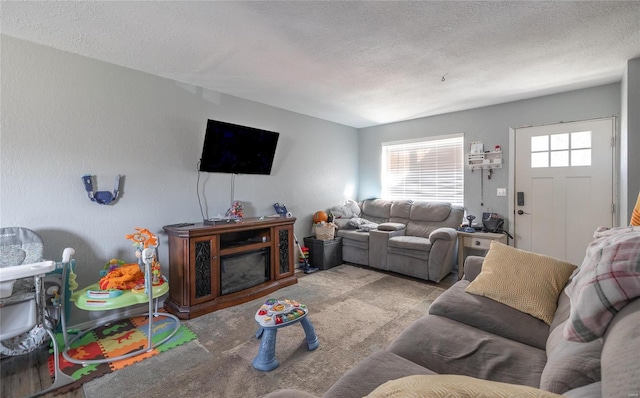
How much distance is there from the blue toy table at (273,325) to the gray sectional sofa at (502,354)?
84 cm

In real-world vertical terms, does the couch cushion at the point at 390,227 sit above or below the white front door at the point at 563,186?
below

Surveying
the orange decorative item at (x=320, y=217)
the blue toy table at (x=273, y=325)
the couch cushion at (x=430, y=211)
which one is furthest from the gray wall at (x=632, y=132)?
the orange decorative item at (x=320, y=217)

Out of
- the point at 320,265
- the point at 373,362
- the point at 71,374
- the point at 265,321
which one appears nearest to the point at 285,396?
the point at 373,362

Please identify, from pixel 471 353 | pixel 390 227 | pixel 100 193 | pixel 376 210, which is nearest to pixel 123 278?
pixel 100 193

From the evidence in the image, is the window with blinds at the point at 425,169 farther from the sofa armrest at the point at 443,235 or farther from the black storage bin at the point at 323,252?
the black storage bin at the point at 323,252

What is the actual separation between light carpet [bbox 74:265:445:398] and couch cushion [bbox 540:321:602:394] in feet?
4.09

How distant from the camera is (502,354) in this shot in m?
1.30

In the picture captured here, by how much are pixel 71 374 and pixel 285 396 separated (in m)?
1.89

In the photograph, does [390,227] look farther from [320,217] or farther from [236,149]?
[236,149]

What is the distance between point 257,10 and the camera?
184 cm

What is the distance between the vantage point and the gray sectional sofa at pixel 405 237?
142 inches

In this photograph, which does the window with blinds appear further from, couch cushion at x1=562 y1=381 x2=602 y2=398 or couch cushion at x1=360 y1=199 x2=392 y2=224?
couch cushion at x1=562 y1=381 x2=602 y2=398

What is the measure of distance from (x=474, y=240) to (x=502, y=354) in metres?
2.73

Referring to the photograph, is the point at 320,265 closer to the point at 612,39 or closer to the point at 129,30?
the point at 129,30
